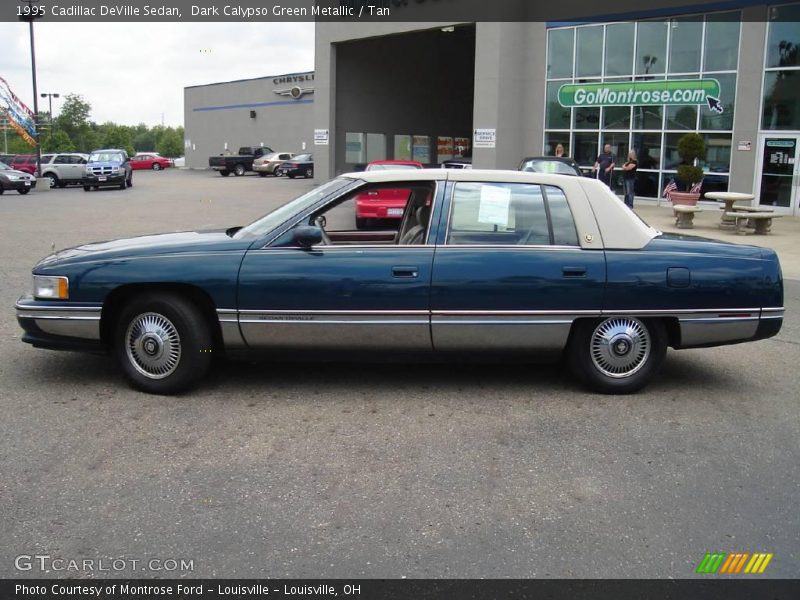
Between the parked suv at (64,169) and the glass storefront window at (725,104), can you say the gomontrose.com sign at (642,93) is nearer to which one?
the glass storefront window at (725,104)

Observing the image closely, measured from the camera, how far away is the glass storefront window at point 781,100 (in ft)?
71.1

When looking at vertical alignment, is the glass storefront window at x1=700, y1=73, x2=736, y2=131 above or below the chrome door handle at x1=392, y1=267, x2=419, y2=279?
above

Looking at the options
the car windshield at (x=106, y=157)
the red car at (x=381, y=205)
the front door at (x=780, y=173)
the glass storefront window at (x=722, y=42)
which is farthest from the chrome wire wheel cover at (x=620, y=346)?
the car windshield at (x=106, y=157)

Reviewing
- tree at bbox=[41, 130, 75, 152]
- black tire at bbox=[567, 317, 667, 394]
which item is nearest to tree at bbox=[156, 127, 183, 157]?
tree at bbox=[41, 130, 75, 152]

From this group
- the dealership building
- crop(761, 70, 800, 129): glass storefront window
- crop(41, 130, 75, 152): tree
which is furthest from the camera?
crop(41, 130, 75, 152): tree

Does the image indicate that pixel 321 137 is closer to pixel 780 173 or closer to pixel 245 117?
pixel 780 173

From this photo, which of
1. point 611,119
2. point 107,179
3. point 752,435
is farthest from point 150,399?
point 107,179

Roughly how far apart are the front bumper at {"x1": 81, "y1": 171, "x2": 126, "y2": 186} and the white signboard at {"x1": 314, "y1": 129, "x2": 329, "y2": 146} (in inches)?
357

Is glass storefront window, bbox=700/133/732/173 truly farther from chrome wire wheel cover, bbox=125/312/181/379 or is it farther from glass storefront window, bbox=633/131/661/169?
chrome wire wheel cover, bbox=125/312/181/379

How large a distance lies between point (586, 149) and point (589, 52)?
318 cm

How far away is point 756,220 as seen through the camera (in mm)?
17500

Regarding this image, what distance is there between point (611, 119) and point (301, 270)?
2298 cm

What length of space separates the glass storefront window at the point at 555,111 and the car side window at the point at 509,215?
75.9ft

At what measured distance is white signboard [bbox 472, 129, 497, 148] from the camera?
28688mm
